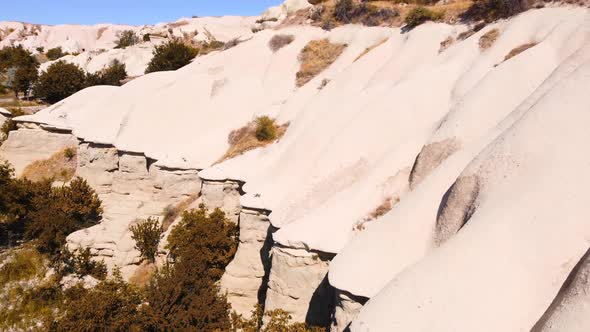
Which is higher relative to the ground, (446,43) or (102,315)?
(446,43)

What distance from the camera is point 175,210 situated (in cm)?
2433

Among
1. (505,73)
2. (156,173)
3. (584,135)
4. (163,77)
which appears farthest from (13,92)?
(584,135)

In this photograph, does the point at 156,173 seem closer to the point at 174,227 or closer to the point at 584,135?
the point at 174,227

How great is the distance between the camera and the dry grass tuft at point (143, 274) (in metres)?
21.3

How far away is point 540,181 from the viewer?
9805 millimetres

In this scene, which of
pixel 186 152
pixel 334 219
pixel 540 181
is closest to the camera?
pixel 540 181

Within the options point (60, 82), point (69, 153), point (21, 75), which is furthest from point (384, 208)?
point (21, 75)

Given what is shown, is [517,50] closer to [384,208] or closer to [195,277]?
[384,208]

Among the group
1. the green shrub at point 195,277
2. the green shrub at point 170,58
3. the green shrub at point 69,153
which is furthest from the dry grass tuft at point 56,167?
the green shrub at point 195,277

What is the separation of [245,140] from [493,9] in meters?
16.9

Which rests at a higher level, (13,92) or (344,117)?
(13,92)

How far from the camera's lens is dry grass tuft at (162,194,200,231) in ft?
78.1

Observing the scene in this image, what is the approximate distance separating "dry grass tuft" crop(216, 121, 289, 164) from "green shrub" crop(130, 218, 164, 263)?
5.83 m

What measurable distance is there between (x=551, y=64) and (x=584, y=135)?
7325 mm
